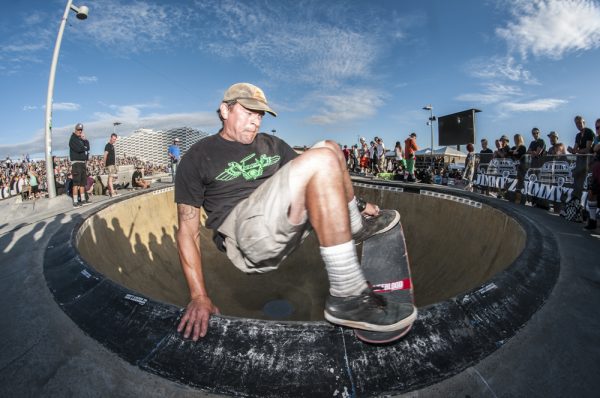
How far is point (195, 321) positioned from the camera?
1.66 meters

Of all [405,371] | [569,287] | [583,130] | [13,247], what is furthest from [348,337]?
[583,130]

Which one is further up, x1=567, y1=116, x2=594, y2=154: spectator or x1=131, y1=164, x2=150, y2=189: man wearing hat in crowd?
x1=567, y1=116, x2=594, y2=154: spectator

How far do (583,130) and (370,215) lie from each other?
8067mm

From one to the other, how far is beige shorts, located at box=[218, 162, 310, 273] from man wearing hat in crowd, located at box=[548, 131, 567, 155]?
362 inches

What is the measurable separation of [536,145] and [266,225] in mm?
9643

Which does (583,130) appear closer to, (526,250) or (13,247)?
(526,250)

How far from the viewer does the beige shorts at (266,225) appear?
5.93 feet

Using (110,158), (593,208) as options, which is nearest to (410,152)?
Answer: (593,208)

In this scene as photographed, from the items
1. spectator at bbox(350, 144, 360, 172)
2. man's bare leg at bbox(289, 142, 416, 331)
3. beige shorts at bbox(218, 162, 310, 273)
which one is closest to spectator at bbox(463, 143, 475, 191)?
spectator at bbox(350, 144, 360, 172)

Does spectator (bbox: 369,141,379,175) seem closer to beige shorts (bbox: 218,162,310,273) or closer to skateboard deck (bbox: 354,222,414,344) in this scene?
skateboard deck (bbox: 354,222,414,344)

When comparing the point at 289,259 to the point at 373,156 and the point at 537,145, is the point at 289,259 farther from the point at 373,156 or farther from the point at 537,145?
the point at 373,156

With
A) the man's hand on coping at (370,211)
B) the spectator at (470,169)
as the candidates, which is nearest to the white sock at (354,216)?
the man's hand on coping at (370,211)

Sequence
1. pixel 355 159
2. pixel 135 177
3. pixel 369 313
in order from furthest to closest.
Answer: pixel 355 159, pixel 135 177, pixel 369 313

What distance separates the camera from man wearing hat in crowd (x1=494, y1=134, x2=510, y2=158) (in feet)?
31.7
